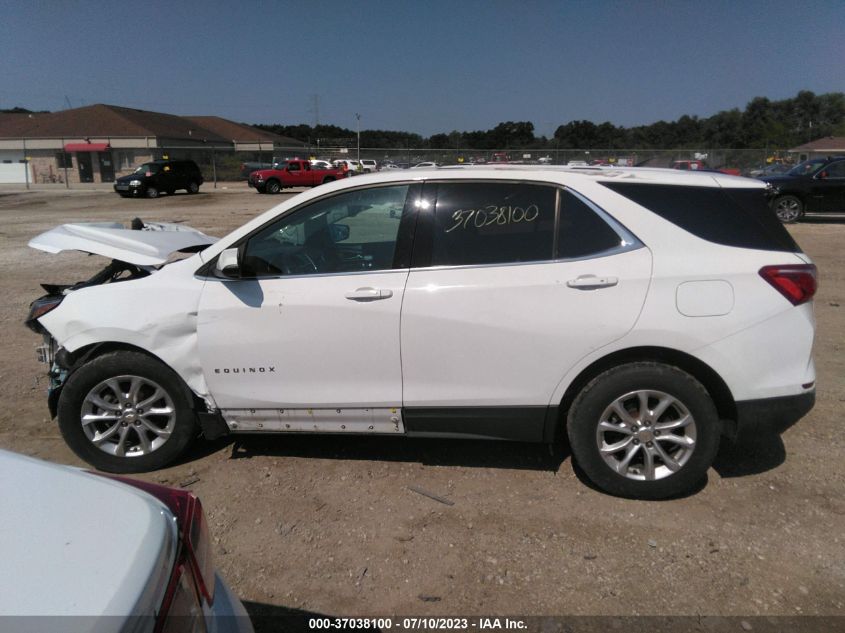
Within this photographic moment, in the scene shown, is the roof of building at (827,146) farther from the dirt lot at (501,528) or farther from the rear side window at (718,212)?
the dirt lot at (501,528)

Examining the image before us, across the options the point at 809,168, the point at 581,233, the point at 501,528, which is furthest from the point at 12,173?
the point at 501,528

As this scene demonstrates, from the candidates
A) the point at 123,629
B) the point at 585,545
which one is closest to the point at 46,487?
the point at 123,629

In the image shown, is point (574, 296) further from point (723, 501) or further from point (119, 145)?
point (119, 145)

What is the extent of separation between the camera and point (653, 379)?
10.8ft

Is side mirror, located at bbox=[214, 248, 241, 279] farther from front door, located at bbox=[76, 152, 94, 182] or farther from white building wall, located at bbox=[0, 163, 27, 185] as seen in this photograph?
white building wall, located at bbox=[0, 163, 27, 185]

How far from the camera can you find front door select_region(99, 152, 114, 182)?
51.6 metres

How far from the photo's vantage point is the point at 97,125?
55219mm

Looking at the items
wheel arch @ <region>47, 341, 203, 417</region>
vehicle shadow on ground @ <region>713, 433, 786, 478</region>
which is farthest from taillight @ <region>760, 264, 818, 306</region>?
wheel arch @ <region>47, 341, 203, 417</region>

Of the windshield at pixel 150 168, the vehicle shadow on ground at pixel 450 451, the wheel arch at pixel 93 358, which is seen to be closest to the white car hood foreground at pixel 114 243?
the wheel arch at pixel 93 358

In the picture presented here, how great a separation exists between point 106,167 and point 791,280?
5728cm

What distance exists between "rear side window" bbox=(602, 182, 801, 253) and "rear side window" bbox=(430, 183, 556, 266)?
16.4 inches

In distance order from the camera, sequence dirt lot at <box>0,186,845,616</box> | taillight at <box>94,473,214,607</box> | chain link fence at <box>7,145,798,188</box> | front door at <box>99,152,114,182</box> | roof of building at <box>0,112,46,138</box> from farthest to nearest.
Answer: roof of building at <box>0,112,46,138</box> → front door at <box>99,152,114,182</box> → chain link fence at <box>7,145,798,188</box> → dirt lot at <box>0,186,845,616</box> → taillight at <box>94,473,214,607</box>

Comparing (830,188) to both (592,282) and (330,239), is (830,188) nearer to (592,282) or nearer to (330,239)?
(592,282)

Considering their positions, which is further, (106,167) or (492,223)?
(106,167)
